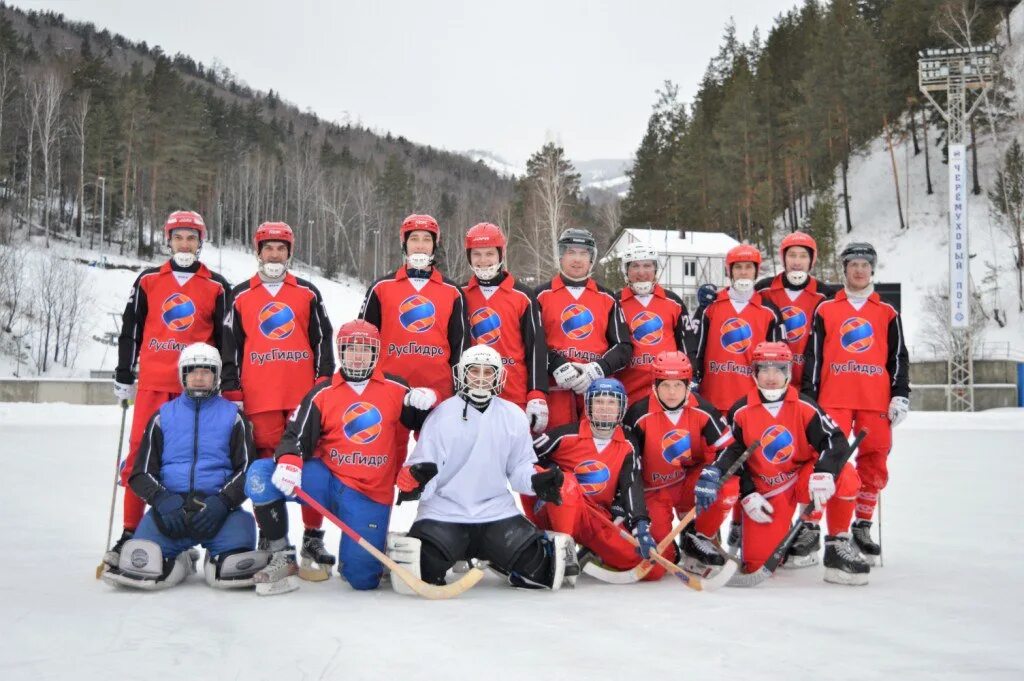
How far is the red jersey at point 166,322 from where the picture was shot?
4840mm

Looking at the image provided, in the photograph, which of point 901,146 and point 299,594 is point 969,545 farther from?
point 901,146

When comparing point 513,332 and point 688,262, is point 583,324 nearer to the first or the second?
point 513,332

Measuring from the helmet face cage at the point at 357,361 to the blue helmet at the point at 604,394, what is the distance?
1.18 m

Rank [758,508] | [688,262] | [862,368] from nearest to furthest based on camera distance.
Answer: [758,508], [862,368], [688,262]

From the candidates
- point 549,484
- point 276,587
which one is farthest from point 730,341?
point 276,587

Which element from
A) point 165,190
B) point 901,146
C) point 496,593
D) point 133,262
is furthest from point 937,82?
point 165,190

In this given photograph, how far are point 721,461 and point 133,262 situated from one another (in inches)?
1668

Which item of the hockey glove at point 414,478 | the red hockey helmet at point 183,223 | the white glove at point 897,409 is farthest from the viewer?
the white glove at point 897,409

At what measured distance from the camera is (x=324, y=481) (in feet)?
14.1

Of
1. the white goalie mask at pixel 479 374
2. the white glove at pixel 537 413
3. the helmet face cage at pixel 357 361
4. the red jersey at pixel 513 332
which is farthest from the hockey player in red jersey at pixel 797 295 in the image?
the helmet face cage at pixel 357 361

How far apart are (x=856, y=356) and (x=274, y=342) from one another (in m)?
3.45

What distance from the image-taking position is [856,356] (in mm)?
5238

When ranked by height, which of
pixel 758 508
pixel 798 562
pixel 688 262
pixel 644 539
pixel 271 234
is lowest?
pixel 798 562

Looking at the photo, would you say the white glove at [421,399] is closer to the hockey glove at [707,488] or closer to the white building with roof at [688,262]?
the hockey glove at [707,488]
